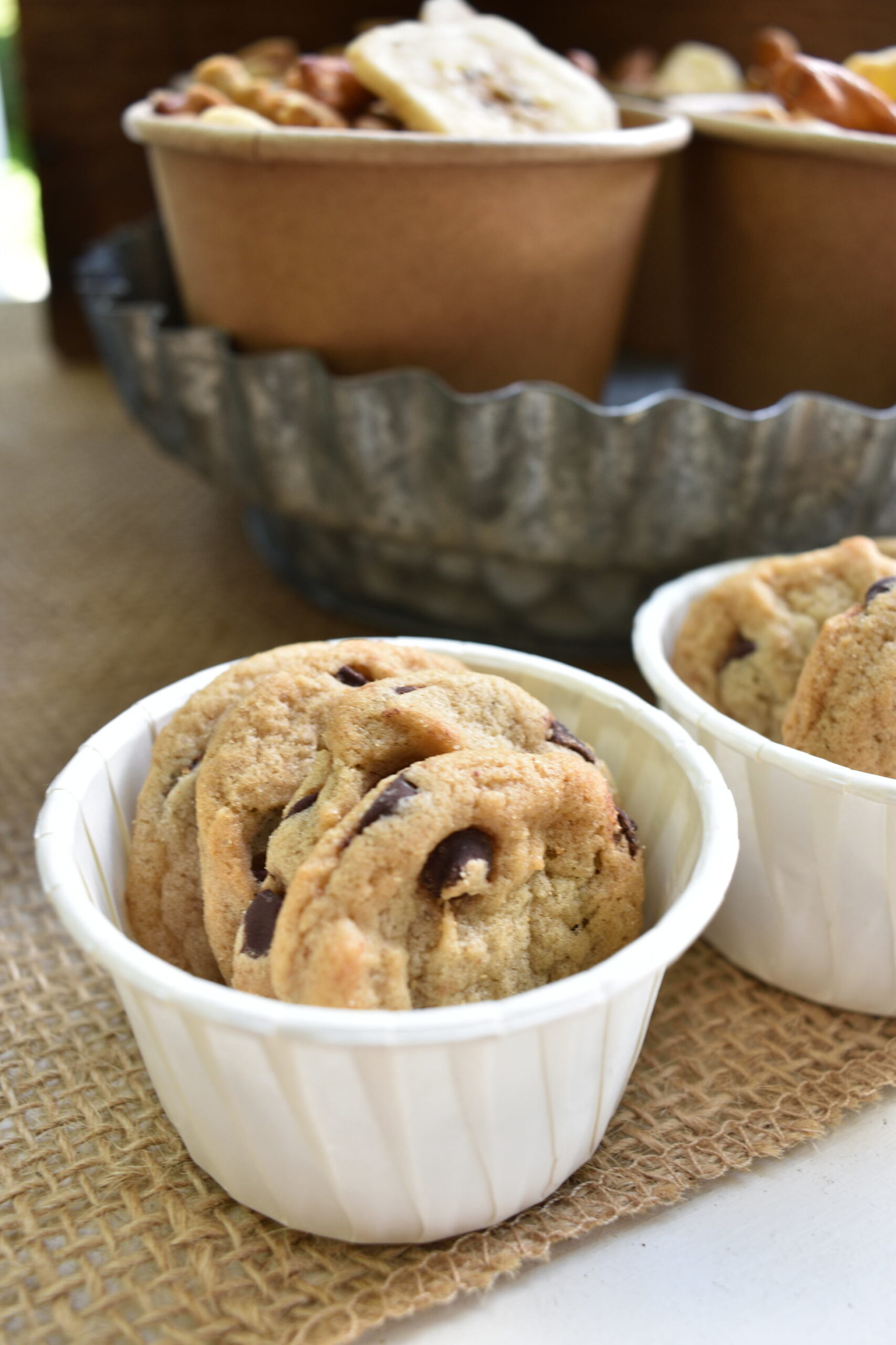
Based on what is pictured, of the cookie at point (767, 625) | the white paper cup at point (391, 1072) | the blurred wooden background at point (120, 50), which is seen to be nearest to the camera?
the white paper cup at point (391, 1072)

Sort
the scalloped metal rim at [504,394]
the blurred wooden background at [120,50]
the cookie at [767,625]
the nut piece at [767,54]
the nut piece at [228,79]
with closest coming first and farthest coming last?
the cookie at [767,625] < the scalloped metal rim at [504,394] < the nut piece at [228,79] < the nut piece at [767,54] < the blurred wooden background at [120,50]

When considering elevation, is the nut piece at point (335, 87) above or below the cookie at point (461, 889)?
above

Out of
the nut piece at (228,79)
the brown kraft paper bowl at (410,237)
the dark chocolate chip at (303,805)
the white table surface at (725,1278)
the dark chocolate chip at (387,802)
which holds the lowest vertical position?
the white table surface at (725,1278)

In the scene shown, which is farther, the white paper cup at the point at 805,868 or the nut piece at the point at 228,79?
the nut piece at the point at 228,79

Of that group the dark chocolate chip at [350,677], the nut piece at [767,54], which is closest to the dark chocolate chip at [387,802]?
the dark chocolate chip at [350,677]

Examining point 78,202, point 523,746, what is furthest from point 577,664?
point 78,202

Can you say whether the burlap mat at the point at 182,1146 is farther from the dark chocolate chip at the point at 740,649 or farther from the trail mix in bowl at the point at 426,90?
the trail mix in bowl at the point at 426,90

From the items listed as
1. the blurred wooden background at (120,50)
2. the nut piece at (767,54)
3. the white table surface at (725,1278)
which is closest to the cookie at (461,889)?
the white table surface at (725,1278)

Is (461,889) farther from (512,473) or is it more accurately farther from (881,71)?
(881,71)

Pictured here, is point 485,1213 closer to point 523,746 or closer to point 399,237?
point 523,746
